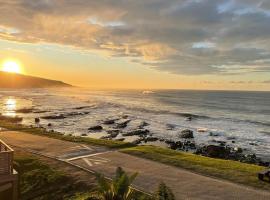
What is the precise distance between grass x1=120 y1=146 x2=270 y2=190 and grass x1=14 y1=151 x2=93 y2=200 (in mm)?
6606

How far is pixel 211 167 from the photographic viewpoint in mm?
20312

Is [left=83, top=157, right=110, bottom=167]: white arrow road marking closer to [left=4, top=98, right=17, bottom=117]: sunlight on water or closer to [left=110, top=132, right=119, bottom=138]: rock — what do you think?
[left=110, top=132, right=119, bottom=138]: rock

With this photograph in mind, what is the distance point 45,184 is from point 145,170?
5479 mm

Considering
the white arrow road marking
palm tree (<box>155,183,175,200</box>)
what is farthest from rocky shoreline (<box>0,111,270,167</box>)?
palm tree (<box>155,183,175,200</box>)

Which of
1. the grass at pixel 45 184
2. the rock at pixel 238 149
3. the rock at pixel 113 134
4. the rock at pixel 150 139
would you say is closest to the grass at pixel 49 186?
the grass at pixel 45 184

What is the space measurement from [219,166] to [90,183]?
8.54 m

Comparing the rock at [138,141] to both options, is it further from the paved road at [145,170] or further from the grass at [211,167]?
the grass at [211,167]

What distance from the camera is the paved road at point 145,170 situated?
15375mm

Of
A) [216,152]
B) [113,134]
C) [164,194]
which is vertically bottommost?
[113,134]

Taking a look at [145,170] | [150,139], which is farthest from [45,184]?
[150,139]

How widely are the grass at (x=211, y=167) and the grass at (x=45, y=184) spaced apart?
6.61m

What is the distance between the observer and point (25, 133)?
32500mm

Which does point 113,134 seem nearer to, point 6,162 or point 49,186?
point 49,186

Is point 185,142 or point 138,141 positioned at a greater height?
point 185,142
